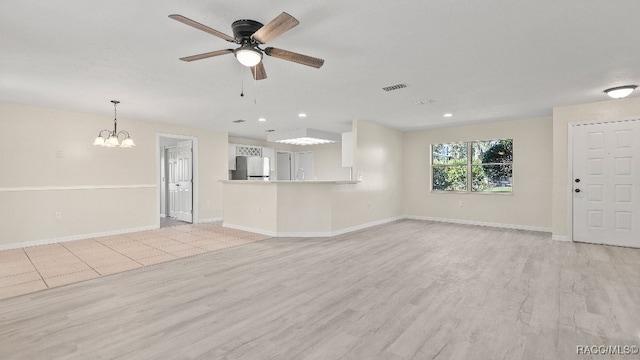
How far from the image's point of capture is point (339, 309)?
250 centimetres

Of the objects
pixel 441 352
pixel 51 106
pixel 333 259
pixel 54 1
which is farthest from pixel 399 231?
pixel 51 106

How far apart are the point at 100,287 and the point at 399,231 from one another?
16.3ft

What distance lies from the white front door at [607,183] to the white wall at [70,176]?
8.05 meters

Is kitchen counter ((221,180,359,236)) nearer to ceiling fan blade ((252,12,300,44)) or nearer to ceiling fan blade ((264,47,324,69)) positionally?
ceiling fan blade ((264,47,324,69))

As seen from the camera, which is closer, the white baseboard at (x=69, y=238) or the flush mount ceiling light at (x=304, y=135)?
the white baseboard at (x=69, y=238)

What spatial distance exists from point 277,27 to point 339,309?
88.9 inches

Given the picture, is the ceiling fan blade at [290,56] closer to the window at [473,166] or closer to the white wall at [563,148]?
the white wall at [563,148]

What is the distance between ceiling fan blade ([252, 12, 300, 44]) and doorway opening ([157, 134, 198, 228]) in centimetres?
543

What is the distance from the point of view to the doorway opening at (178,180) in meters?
7.23

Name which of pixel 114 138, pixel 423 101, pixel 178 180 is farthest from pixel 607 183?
pixel 178 180

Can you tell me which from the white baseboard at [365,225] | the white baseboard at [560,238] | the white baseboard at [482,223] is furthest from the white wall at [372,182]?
Answer: the white baseboard at [560,238]

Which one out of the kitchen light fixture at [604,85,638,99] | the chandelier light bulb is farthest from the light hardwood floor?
the kitchen light fixture at [604,85,638,99]

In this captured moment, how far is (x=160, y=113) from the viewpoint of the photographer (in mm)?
5516

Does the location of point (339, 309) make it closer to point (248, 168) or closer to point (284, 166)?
point (248, 168)
